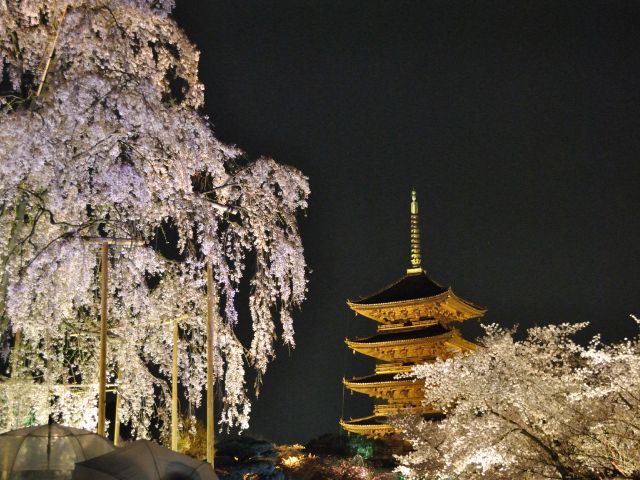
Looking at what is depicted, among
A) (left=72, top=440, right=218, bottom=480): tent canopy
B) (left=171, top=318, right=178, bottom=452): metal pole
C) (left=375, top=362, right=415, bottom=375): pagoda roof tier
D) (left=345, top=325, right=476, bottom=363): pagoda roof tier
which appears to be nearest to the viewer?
(left=72, top=440, right=218, bottom=480): tent canopy

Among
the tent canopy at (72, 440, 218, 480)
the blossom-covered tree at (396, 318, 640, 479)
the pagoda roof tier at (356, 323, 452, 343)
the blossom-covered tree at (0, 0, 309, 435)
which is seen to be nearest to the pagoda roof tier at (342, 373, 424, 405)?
the pagoda roof tier at (356, 323, 452, 343)

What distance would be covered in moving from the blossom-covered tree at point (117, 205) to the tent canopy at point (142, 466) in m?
2.76

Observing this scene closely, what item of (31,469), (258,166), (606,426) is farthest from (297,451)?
(31,469)

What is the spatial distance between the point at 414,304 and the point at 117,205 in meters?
25.4

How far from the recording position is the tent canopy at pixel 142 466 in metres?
5.00

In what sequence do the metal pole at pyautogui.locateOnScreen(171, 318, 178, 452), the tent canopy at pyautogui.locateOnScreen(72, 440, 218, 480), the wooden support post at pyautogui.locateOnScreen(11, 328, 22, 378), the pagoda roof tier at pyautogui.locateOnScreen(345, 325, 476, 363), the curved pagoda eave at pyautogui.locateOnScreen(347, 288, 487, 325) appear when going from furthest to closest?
the curved pagoda eave at pyautogui.locateOnScreen(347, 288, 487, 325) < the pagoda roof tier at pyautogui.locateOnScreen(345, 325, 476, 363) < the metal pole at pyautogui.locateOnScreen(171, 318, 178, 452) < the wooden support post at pyautogui.locateOnScreen(11, 328, 22, 378) < the tent canopy at pyautogui.locateOnScreen(72, 440, 218, 480)

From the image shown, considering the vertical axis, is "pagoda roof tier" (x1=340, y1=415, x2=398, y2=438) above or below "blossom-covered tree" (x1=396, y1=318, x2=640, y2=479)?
below

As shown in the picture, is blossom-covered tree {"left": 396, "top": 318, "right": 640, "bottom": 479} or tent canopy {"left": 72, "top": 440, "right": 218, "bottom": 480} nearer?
tent canopy {"left": 72, "top": 440, "right": 218, "bottom": 480}

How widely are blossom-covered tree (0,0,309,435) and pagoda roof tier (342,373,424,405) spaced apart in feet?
70.3

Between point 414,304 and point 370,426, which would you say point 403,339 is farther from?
point 370,426

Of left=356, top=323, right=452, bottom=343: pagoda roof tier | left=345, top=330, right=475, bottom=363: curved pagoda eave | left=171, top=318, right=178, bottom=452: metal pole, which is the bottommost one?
left=345, top=330, right=475, bottom=363: curved pagoda eave

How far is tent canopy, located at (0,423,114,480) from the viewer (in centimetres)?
561

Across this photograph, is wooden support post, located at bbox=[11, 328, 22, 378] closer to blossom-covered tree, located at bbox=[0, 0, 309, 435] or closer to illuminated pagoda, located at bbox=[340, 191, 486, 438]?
blossom-covered tree, located at bbox=[0, 0, 309, 435]

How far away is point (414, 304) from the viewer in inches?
1261
